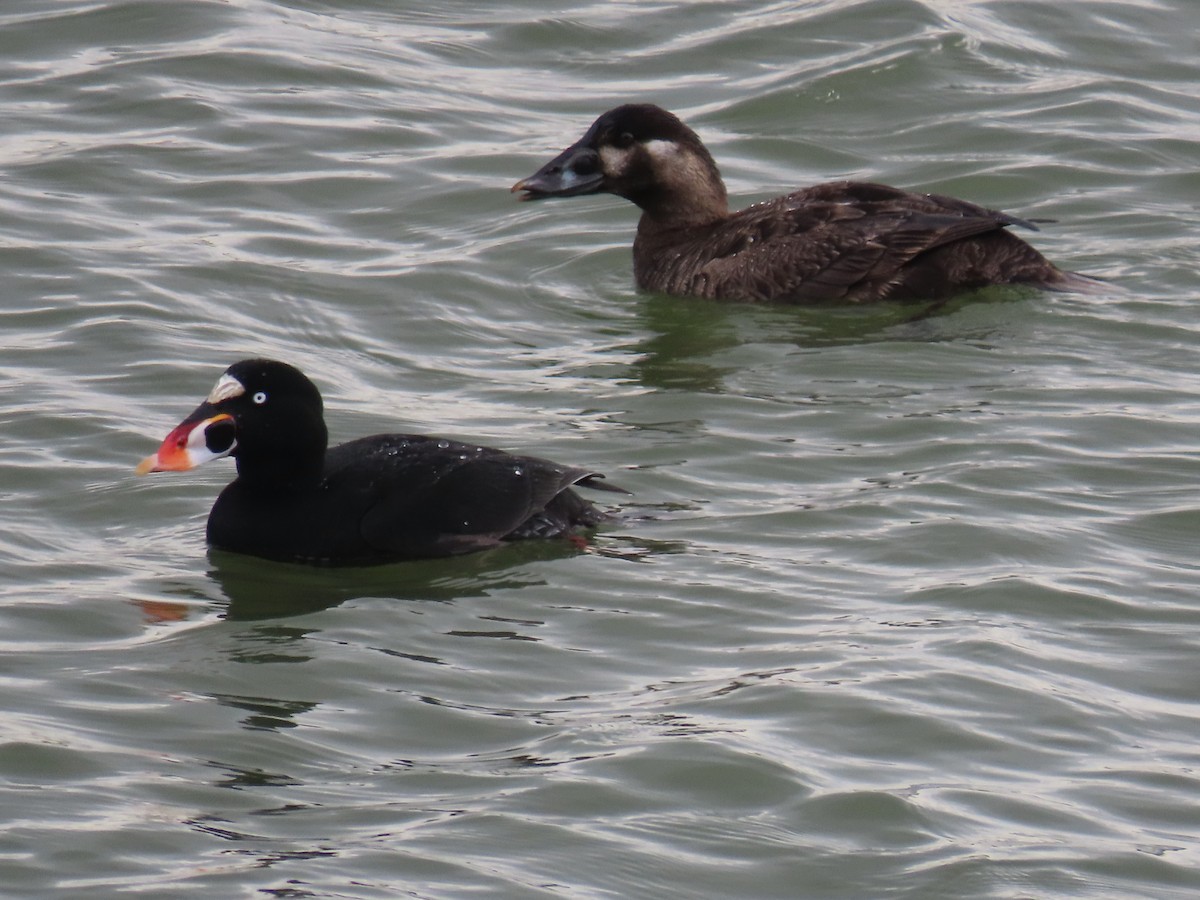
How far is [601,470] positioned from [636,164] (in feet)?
11.6

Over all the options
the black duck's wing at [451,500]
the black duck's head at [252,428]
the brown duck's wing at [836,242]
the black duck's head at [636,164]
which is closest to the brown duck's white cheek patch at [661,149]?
the black duck's head at [636,164]

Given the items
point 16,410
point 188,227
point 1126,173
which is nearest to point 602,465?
point 16,410

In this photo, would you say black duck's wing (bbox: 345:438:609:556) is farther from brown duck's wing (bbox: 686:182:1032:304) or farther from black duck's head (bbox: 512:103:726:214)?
black duck's head (bbox: 512:103:726:214)

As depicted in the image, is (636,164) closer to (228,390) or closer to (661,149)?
(661,149)

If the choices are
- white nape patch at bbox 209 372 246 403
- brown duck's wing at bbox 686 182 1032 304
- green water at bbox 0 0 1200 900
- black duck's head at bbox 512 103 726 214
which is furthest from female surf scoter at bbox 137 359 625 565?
black duck's head at bbox 512 103 726 214

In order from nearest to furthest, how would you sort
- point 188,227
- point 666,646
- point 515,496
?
1. point 666,646
2. point 515,496
3. point 188,227

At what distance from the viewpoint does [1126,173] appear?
13.2 m

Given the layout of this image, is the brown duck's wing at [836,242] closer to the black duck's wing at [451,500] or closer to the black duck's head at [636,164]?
the black duck's head at [636,164]

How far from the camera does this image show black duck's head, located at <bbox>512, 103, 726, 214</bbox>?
1194 centimetres

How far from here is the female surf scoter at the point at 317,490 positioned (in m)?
7.79

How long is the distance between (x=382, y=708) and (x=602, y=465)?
2541 mm

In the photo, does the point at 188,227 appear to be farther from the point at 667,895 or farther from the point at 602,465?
the point at 667,895

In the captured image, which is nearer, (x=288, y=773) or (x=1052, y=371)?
(x=288, y=773)

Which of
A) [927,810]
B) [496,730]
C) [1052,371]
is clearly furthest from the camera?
[1052,371]
